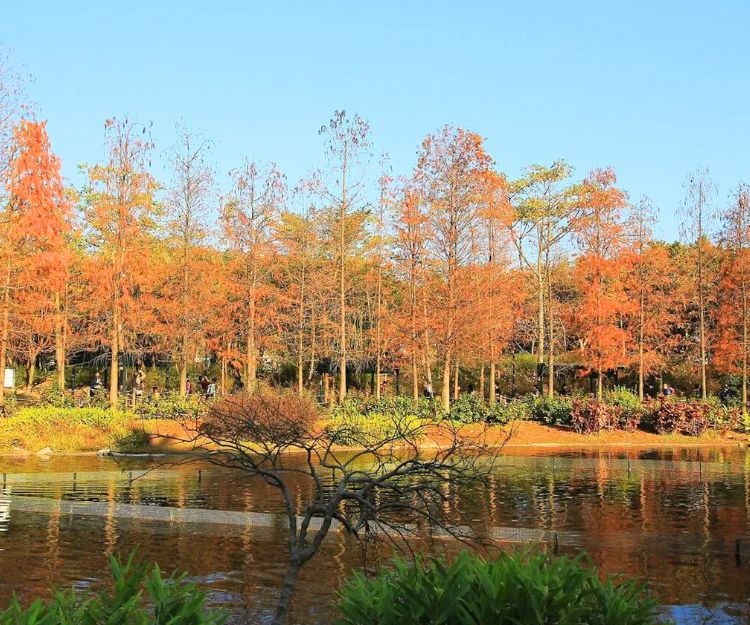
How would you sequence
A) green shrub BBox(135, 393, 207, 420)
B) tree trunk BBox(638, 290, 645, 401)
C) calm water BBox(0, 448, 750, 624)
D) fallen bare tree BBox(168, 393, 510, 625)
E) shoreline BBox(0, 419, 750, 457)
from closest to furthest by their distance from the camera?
1. fallen bare tree BBox(168, 393, 510, 625)
2. calm water BBox(0, 448, 750, 624)
3. green shrub BBox(135, 393, 207, 420)
4. shoreline BBox(0, 419, 750, 457)
5. tree trunk BBox(638, 290, 645, 401)

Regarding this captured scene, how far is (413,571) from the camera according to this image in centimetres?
648

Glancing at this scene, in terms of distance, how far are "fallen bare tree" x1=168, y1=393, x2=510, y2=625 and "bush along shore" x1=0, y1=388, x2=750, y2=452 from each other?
2.00 metres

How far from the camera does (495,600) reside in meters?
6.04

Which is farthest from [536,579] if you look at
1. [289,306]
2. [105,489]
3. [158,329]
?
[289,306]

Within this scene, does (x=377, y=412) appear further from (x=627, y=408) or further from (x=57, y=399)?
(x=57, y=399)

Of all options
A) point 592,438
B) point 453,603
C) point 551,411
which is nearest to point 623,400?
point 551,411

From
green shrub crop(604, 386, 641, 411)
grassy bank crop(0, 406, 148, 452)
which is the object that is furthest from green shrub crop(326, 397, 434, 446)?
green shrub crop(604, 386, 641, 411)

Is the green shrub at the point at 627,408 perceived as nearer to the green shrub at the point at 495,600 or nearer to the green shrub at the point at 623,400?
the green shrub at the point at 623,400

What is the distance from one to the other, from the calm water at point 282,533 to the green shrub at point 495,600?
213 centimetres

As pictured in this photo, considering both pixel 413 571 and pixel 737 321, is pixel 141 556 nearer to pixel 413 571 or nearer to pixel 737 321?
pixel 413 571

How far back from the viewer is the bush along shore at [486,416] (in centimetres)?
2869

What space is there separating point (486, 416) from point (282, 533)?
1979cm

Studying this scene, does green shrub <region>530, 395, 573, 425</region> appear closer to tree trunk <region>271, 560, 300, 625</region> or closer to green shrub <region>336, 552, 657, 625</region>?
green shrub <region>336, 552, 657, 625</region>

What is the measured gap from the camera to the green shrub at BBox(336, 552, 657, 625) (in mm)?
5996
